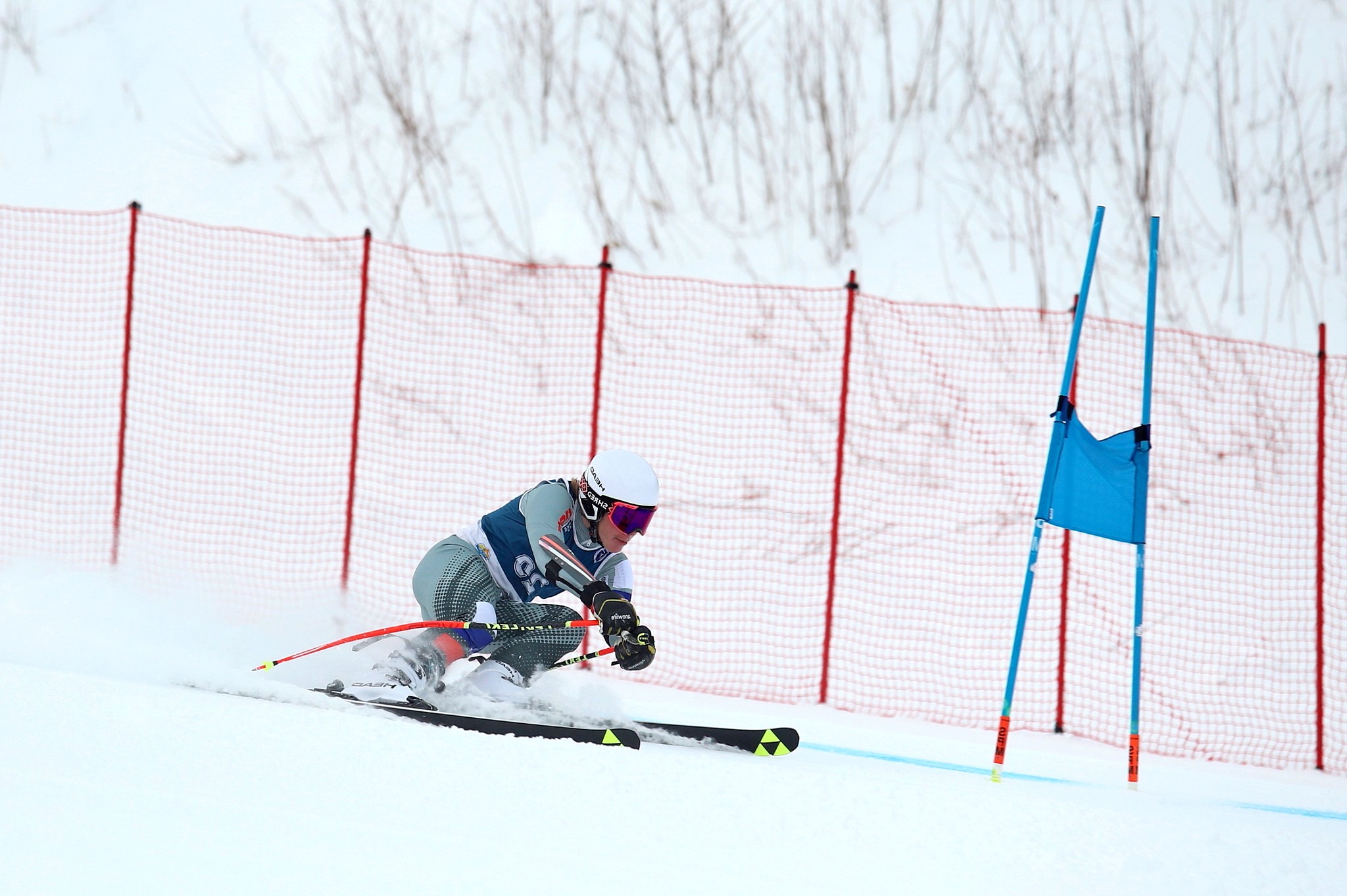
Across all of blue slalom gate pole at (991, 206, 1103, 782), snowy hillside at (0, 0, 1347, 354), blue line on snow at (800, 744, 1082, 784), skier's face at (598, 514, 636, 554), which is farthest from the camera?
snowy hillside at (0, 0, 1347, 354)

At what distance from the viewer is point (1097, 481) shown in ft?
15.6

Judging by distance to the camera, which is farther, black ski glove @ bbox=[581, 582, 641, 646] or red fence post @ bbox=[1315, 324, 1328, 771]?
red fence post @ bbox=[1315, 324, 1328, 771]

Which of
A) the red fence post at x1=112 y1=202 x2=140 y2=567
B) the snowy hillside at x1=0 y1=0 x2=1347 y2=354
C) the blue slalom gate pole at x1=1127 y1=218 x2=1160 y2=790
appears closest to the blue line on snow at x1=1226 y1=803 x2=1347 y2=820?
the blue slalom gate pole at x1=1127 y1=218 x2=1160 y2=790

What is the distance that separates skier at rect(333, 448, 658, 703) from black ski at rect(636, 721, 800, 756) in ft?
1.18

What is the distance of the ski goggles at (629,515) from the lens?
15.5ft

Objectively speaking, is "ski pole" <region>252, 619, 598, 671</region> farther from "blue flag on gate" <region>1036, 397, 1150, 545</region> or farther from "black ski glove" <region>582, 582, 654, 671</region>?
"blue flag on gate" <region>1036, 397, 1150, 545</region>

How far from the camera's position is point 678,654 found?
7.36 metres

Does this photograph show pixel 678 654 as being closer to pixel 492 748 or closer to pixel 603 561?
pixel 603 561

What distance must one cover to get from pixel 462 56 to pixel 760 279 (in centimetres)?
514

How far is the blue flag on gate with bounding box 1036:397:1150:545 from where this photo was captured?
184 inches

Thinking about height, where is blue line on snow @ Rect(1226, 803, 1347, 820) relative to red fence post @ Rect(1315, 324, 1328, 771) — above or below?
below

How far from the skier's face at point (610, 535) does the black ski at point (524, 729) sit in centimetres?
81

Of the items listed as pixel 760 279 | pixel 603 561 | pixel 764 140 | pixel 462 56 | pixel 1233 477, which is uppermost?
pixel 462 56

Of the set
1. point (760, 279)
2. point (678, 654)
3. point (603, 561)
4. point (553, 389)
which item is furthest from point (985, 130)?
point (603, 561)
